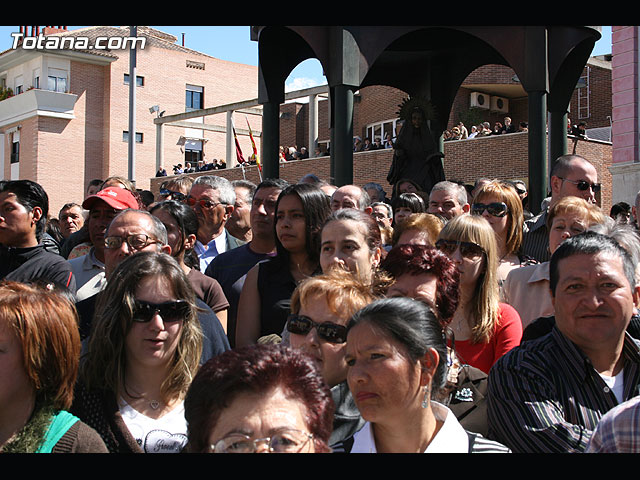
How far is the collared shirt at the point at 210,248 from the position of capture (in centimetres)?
589

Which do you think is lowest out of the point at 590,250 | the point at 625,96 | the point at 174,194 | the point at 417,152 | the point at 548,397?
the point at 548,397

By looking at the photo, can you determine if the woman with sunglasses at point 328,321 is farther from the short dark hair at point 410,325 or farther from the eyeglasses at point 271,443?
the eyeglasses at point 271,443

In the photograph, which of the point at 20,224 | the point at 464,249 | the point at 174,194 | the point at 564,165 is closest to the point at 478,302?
the point at 464,249

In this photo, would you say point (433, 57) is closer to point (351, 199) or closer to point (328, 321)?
point (351, 199)

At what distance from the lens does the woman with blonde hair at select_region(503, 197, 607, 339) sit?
433 cm

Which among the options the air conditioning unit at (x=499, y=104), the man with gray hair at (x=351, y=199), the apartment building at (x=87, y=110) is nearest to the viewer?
the man with gray hair at (x=351, y=199)

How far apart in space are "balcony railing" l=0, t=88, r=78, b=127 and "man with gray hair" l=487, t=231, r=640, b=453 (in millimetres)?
42723

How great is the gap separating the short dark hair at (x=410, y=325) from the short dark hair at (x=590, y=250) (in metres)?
0.73

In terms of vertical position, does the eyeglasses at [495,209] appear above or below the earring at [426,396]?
above

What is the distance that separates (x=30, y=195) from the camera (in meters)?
5.10

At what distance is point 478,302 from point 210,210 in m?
2.82

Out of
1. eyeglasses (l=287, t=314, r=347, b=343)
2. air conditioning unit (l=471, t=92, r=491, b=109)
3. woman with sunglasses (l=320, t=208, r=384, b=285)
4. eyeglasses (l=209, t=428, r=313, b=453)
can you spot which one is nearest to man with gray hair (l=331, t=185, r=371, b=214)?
woman with sunglasses (l=320, t=208, r=384, b=285)

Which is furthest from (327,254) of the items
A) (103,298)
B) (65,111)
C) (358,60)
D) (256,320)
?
→ (65,111)

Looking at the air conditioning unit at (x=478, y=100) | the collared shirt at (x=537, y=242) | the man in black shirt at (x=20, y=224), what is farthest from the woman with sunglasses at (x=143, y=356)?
the air conditioning unit at (x=478, y=100)
